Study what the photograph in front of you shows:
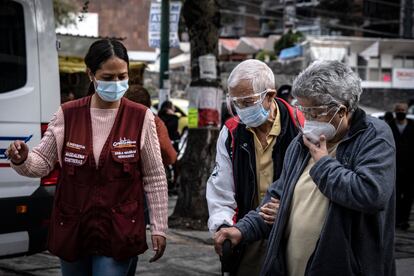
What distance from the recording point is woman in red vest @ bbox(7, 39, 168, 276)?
373 centimetres

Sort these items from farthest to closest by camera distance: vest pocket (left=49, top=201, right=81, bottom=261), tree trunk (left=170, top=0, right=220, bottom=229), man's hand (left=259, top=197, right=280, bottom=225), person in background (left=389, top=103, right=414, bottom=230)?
1. person in background (left=389, top=103, right=414, bottom=230)
2. tree trunk (left=170, top=0, right=220, bottom=229)
3. vest pocket (left=49, top=201, right=81, bottom=261)
4. man's hand (left=259, top=197, right=280, bottom=225)

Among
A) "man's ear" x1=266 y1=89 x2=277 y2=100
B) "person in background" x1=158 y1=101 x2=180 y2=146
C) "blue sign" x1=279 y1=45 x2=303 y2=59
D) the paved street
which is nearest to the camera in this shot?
"man's ear" x1=266 y1=89 x2=277 y2=100

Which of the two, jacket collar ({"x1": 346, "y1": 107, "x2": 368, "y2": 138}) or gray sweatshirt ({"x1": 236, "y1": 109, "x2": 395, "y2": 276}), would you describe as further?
jacket collar ({"x1": 346, "y1": 107, "x2": 368, "y2": 138})

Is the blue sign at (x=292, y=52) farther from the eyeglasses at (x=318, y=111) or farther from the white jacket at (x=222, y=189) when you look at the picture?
the eyeglasses at (x=318, y=111)

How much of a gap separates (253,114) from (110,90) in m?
0.73

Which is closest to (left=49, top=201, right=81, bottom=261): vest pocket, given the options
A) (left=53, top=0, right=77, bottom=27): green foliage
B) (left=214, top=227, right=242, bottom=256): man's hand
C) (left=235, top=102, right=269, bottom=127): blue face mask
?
(left=214, top=227, right=242, bottom=256): man's hand

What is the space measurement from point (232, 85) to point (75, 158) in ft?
2.86

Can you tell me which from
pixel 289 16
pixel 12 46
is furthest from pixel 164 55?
pixel 289 16

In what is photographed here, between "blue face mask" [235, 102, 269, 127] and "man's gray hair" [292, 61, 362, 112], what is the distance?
686 millimetres

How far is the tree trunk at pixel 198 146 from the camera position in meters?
9.78

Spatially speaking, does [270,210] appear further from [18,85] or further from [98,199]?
[18,85]

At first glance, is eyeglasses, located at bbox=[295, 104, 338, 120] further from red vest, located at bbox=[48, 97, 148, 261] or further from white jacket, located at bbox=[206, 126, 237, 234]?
red vest, located at bbox=[48, 97, 148, 261]

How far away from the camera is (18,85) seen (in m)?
5.72

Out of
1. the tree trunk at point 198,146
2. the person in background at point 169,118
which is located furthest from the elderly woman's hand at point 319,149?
the person in background at point 169,118
